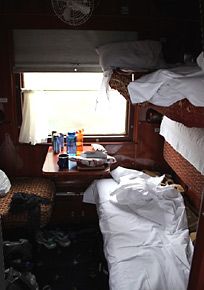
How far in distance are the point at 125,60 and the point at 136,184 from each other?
44.1 inches

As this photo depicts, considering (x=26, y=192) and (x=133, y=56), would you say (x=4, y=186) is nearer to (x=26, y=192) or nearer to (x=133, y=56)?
(x=26, y=192)

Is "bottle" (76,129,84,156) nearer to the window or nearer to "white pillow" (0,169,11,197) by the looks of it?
the window

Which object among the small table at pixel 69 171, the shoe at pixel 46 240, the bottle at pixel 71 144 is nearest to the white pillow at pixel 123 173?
the small table at pixel 69 171

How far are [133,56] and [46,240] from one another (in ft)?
Result: 6.96

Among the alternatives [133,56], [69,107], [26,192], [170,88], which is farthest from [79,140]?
[170,88]

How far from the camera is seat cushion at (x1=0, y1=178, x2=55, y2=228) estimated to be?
103 inches

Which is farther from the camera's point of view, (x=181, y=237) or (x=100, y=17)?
(x=100, y=17)

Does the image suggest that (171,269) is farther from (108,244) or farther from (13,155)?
(13,155)

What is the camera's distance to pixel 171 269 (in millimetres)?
1806

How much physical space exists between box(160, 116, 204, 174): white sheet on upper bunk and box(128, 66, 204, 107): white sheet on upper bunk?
0.62 m

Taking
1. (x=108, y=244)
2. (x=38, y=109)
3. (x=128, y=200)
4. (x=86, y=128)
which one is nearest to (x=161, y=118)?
(x=86, y=128)

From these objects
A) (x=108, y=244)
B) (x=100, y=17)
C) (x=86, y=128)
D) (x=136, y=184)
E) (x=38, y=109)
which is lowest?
(x=108, y=244)

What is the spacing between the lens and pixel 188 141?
2357mm

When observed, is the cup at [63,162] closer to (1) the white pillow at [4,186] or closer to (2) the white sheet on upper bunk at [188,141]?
(1) the white pillow at [4,186]
